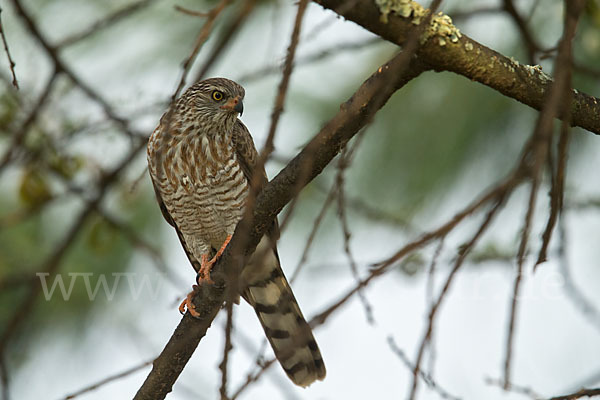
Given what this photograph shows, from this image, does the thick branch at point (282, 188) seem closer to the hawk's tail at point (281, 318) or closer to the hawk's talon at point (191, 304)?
the hawk's talon at point (191, 304)

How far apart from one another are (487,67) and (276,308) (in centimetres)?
214

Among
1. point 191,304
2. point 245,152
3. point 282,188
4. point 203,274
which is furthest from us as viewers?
point 245,152

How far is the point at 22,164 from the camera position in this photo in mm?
4184

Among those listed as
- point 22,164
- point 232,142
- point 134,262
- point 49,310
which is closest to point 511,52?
point 232,142

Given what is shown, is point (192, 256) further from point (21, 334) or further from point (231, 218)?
point (21, 334)

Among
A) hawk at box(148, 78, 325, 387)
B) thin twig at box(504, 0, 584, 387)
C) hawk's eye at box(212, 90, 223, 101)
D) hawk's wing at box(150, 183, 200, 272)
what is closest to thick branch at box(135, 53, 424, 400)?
thin twig at box(504, 0, 584, 387)

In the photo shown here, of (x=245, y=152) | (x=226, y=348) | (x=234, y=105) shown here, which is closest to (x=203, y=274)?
(x=245, y=152)

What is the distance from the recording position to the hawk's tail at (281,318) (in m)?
3.79

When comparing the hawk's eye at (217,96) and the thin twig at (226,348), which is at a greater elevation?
the hawk's eye at (217,96)

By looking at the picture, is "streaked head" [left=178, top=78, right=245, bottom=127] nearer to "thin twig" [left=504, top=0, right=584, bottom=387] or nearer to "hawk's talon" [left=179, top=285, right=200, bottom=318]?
"hawk's talon" [left=179, top=285, right=200, bottom=318]

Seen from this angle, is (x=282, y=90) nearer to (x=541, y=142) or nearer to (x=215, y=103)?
(x=541, y=142)

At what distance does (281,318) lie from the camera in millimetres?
3912

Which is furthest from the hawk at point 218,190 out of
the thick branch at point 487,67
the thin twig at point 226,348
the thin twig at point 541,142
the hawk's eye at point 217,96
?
the thin twig at point 541,142

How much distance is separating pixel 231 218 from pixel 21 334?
254cm
